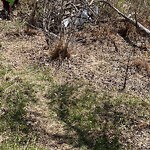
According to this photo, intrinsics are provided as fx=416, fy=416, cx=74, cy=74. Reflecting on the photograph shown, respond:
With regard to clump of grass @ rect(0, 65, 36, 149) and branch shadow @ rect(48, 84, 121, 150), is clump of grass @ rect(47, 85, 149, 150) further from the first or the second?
clump of grass @ rect(0, 65, 36, 149)

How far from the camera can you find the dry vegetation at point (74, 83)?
5.36m

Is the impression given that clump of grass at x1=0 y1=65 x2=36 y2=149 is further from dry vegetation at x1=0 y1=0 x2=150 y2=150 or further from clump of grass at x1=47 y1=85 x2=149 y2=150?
clump of grass at x1=47 y1=85 x2=149 y2=150

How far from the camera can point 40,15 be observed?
8.19 meters

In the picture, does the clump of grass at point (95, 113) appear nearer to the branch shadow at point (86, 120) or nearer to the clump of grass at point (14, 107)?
the branch shadow at point (86, 120)

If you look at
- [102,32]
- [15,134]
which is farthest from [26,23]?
[15,134]

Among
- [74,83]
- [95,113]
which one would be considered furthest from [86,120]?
[74,83]

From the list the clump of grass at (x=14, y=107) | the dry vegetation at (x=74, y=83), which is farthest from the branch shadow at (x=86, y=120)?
the clump of grass at (x=14, y=107)

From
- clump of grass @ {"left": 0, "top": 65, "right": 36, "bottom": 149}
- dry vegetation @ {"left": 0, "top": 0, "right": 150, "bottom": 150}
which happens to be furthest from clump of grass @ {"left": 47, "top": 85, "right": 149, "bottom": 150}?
clump of grass @ {"left": 0, "top": 65, "right": 36, "bottom": 149}

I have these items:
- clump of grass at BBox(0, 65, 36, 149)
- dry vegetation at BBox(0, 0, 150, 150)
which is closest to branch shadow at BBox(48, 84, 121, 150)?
dry vegetation at BBox(0, 0, 150, 150)

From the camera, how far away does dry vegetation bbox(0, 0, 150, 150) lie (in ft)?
17.6

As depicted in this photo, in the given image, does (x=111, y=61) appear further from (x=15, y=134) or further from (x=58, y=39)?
(x=15, y=134)

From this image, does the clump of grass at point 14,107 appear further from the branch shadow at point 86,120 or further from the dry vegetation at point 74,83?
the branch shadow at point 86,120

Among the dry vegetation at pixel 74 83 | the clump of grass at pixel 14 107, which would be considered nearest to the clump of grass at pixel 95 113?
the dry vegetation at pixel 74 83

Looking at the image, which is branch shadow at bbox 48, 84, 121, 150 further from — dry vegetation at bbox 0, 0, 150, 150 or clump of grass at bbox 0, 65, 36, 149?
clump of grass at bbox 0, 65, 36, 149
